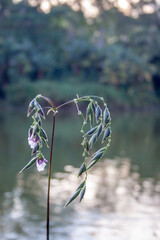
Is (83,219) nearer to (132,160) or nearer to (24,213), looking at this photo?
(24,213)

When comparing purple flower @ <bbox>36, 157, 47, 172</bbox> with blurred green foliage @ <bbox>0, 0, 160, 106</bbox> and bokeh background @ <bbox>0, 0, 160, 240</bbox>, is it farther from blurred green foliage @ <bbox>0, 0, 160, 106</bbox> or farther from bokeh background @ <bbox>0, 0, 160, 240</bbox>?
blurred green foliage @ <bbox>0, 0, 160, 106</bbox>

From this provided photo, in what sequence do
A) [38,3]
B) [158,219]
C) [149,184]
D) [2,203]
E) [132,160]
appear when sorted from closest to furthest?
[158,219] → [2,203] → [149,184] → [132,160] → [38,3]

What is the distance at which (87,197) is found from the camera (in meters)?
6.87

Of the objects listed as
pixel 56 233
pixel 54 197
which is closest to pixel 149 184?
pixel 54 197

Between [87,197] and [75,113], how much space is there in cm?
2054

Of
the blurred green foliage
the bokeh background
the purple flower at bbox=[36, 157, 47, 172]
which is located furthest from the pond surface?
the blurred green foliage

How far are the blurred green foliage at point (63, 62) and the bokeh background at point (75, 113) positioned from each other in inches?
2.6

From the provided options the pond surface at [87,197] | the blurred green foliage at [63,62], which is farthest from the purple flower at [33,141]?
the blurred green foliage at [63,62]

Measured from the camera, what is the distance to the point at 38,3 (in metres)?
33.2

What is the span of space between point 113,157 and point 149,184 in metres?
3.38

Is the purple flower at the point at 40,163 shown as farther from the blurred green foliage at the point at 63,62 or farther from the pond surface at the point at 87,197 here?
the blurred green foliage at the point at 63,62

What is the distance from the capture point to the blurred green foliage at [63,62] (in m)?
29.4

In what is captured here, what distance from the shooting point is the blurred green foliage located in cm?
2944

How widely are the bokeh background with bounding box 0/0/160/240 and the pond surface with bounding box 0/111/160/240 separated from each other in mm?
13
